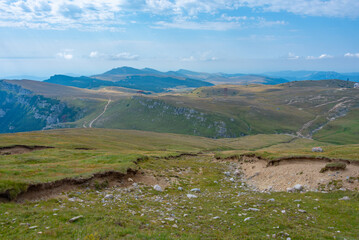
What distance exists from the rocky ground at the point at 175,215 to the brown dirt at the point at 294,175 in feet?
12.5

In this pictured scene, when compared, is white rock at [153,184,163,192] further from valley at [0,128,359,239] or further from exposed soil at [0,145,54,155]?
exposed soil at [0,145,54,155]

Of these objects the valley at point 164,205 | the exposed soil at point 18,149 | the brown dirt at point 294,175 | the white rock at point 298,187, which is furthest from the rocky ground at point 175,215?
the exposed soil at point 18,149

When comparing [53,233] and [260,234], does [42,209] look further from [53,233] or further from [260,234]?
[260,234]

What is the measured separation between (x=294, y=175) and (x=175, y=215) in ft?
69.2

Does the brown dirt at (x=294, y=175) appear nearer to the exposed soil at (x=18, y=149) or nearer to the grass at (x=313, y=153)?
the grass at (x=313, y=153)

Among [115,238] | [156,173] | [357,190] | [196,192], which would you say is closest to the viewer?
[115,238]

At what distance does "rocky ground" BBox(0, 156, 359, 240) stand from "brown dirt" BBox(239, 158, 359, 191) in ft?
12.5

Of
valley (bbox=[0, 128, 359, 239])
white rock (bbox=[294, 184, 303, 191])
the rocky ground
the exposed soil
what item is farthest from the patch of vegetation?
the exposed soil

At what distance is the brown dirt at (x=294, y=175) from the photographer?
27.5 metres

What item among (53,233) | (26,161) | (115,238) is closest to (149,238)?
(115,238)

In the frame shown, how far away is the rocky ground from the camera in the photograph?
14.0 meters

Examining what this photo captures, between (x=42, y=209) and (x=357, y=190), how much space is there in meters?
30.2

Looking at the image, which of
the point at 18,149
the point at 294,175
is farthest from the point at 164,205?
the point at 18,149

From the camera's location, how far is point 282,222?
53.1 feet
